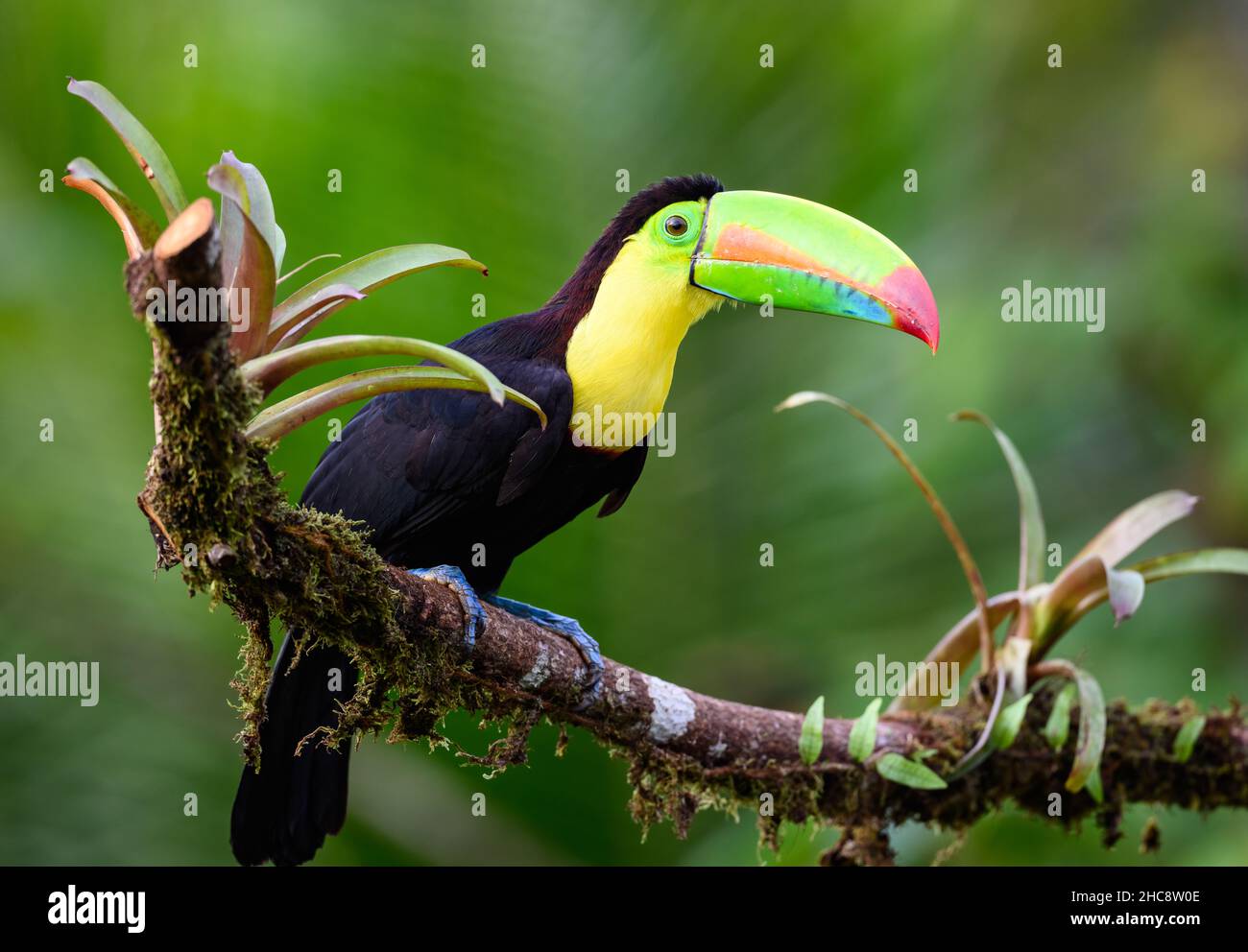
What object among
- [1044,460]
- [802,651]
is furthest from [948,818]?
[1044,460]

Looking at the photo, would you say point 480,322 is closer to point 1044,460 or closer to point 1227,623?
point 1044,460

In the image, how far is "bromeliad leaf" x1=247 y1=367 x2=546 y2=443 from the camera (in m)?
2.40

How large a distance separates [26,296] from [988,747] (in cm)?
Answer: 343

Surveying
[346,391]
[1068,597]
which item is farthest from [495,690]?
[1068,597]

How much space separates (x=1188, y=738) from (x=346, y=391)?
266 centimetres

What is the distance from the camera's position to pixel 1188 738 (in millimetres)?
3617

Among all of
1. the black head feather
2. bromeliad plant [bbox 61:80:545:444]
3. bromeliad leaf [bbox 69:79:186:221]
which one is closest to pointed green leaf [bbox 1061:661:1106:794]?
the black head feather

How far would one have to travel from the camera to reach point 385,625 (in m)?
2.56

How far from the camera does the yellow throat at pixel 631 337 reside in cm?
343

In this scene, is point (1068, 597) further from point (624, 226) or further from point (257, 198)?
point (257, 198)

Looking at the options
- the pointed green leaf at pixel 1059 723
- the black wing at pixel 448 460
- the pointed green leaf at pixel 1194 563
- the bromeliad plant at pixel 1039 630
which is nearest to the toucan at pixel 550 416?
the black wing at pixel 448 460

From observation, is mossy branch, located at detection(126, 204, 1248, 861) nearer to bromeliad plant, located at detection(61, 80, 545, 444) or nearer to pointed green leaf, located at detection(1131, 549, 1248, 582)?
bromeliad plant, located at detection(61, 80, 545, 444)

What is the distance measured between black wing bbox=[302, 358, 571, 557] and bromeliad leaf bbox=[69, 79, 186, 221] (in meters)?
1.10

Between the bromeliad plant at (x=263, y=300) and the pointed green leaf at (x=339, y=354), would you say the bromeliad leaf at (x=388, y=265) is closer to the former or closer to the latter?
the bromeliad plant at (x=263, y=300)
